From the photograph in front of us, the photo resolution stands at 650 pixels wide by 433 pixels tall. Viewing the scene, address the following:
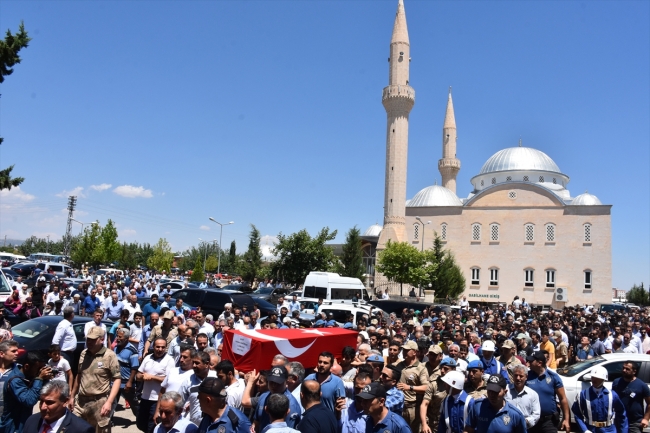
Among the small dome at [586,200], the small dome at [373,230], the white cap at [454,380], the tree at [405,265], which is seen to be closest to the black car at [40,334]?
the white cap at [454,380]

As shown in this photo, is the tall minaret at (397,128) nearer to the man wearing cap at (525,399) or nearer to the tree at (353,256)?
the tree at (353,256)

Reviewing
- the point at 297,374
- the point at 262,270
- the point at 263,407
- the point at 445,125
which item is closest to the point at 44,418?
the point at 263,407

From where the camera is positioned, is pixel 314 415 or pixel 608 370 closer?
pixel 314 415

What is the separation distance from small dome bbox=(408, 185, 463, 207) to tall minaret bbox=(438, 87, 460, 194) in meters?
6.17

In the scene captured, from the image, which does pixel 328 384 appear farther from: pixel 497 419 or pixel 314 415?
pixel 497 419

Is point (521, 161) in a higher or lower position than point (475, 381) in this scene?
higher

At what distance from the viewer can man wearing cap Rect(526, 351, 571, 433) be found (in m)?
6.28

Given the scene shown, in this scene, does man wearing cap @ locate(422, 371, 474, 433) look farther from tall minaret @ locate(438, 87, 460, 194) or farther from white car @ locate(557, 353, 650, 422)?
tall minaret @ locate(438, 87, 460, 194)

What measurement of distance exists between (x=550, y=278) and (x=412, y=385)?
4624 cm

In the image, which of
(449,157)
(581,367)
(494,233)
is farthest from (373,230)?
(581,367)

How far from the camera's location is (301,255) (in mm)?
35312

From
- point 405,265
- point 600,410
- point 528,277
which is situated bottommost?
point 600,410

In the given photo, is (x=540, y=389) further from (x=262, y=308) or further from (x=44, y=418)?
(x=262, y=308)

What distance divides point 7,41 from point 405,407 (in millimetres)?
19473
